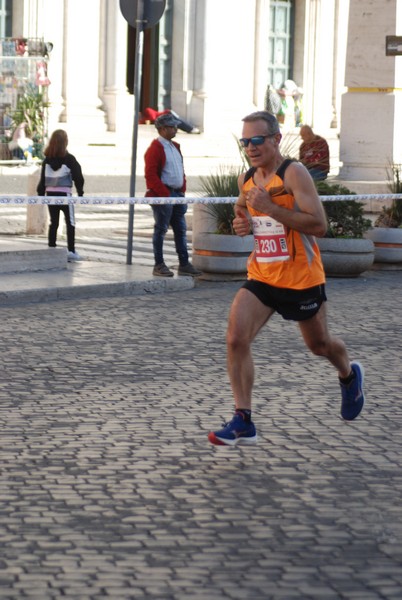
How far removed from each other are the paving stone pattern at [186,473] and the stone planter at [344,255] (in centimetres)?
394

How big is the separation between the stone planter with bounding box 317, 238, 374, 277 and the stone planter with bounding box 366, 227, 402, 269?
82 cm

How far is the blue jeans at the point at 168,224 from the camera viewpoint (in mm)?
14016

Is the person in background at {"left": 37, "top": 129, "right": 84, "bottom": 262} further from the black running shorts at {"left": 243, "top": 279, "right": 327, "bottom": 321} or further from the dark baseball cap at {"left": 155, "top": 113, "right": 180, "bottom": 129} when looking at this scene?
the black running shorts at {"left": 243, "top": 279, "right": 327, "bottom": 321}

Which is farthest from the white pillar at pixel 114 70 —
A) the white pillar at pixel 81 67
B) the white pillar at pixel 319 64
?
the white pillar at pixel 319 64

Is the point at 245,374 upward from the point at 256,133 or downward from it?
downward

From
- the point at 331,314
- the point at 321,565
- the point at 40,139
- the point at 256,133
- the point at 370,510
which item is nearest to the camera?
the point at 321,565

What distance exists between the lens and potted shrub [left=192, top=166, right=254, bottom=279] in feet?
46.9

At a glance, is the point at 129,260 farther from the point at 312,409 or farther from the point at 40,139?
the point at 40,139

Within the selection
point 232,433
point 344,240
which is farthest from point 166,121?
point 232,433

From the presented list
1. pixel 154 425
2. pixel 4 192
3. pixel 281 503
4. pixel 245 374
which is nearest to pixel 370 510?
pixel 281 503

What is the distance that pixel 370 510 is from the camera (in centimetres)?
595

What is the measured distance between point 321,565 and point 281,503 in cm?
87

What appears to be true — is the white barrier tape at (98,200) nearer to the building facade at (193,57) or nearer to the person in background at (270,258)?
the person in background at (270,258)

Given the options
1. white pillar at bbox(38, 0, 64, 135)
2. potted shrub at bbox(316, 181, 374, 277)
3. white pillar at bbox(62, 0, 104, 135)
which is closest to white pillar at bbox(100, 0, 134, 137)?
white pillar at bbox(62, 0, 104, 135)
